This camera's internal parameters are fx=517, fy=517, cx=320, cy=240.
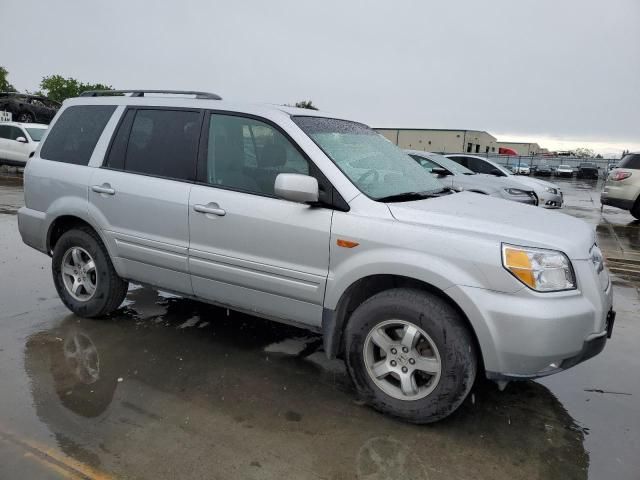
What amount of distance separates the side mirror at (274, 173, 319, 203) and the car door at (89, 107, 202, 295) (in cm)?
95

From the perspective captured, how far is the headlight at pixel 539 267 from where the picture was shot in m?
2.72

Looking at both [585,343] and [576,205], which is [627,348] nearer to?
[585,343]

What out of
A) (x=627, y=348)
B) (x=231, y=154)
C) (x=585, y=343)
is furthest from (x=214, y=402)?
(x=627, y=348)

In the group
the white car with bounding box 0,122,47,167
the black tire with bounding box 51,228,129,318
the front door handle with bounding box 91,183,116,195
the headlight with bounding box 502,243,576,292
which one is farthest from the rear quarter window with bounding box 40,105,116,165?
the white car with bounding box 0,122,47,167

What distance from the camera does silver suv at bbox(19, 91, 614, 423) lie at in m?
2.78

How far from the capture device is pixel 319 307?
326 centimetres

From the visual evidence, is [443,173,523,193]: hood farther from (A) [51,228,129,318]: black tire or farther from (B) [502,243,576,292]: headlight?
(B) [502,243,576,292]: headlight

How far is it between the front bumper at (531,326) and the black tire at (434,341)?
11cm

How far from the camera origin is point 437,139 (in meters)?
77.4

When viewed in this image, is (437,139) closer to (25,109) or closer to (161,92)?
A: (25,109)

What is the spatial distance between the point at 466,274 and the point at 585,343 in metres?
0.76

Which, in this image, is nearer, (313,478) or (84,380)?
(313,478)

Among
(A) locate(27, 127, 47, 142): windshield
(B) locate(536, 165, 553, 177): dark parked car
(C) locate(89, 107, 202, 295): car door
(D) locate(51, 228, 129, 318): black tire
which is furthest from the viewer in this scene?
(B) locate(536, 165, 553, 177): dark parked car

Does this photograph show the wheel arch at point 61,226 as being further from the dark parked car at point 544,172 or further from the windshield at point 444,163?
the dark parked car at point 544,172
